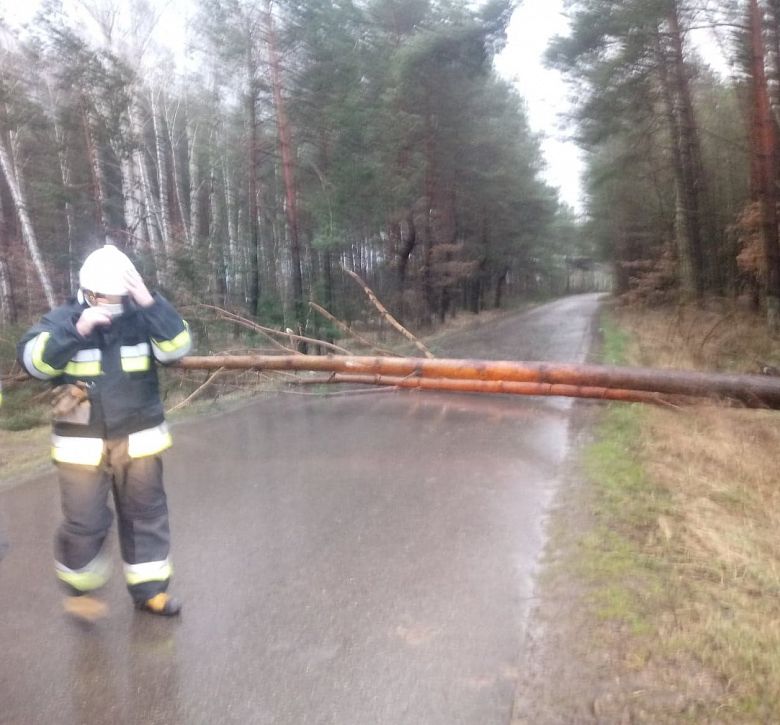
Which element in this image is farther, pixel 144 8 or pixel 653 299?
pixel 653 299

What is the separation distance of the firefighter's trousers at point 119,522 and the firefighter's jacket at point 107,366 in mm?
84

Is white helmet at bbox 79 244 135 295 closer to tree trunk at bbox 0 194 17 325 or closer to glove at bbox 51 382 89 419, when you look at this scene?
glove at bbox 51 382 89 419

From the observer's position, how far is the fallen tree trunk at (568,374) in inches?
206

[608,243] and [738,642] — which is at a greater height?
[608,243]

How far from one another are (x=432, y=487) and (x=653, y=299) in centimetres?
2062

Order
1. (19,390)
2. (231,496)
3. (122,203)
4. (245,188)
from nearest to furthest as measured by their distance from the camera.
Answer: (231,496)
(19,390)
(122,203)
(245,188)

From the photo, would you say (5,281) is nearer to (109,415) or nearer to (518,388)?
(518,388)

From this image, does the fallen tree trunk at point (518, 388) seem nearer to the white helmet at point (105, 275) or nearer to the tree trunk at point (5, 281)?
the white helmet at point (105, 275)

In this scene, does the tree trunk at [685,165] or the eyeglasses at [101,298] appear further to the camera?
the tree trunk at [685,165]

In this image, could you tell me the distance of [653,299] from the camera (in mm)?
24922

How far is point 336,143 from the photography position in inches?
812

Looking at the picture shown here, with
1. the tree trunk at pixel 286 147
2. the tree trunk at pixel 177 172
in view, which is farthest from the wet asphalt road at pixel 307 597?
the tree trunk at pixel 177 172

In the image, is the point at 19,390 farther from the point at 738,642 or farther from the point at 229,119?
the point at 229,119

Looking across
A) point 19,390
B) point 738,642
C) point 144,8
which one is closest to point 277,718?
point 738,642
